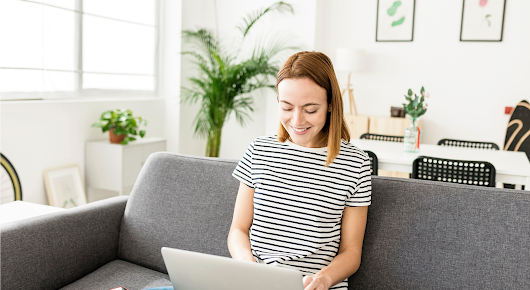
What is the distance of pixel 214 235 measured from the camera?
1.58 m

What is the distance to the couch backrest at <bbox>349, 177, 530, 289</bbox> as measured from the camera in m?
1.27

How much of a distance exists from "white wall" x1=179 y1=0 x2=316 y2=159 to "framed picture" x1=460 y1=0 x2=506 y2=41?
4.92 feet

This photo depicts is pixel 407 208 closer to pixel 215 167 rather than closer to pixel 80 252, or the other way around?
pixel 215 167

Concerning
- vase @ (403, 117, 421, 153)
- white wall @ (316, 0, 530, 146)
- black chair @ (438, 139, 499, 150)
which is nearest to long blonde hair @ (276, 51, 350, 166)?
vase @ (403, 117, 421, 153)

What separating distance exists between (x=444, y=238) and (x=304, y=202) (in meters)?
0.43

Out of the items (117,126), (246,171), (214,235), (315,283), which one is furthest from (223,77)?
(315,283)

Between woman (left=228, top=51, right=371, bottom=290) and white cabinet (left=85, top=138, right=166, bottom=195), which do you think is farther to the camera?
white cabinet (left=85, top=138, right=166, bottom=195)

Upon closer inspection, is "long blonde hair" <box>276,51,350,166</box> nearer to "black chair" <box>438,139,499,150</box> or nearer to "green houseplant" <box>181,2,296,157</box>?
"black chair" <box>438,139,499,150</box>

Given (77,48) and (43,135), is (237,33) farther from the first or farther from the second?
(43,135)

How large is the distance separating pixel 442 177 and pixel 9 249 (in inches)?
79.4

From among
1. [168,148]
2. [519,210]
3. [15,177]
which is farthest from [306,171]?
[168,148]

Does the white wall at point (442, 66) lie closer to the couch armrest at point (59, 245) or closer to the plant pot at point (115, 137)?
the plant pot at point (115, 137)

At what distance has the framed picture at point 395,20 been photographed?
15.3 ft

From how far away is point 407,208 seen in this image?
1385 millimetres
